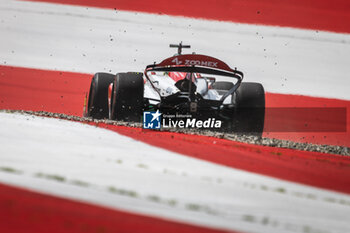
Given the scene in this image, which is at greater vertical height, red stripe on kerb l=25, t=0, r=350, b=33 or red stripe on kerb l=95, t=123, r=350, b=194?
red stripe on kerb l=25, t=0, r=350, b=33

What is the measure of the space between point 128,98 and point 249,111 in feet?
3.97

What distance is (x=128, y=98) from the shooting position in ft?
18.9

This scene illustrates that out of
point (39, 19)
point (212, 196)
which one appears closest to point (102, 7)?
point (39, 19)

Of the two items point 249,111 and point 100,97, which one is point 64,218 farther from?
point 100,97

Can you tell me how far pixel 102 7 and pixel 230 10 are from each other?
190cm

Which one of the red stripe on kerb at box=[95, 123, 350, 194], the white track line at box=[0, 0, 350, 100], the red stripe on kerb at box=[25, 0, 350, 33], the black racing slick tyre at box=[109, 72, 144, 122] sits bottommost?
the red stripe on kerb at box=[95, 123, 350, 194]

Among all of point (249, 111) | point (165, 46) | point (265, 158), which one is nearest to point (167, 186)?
point (265, 158)

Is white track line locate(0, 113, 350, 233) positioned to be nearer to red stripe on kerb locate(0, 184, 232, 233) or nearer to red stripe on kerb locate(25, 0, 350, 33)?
red stripe on kerb locate(0, 184, 232, 233)

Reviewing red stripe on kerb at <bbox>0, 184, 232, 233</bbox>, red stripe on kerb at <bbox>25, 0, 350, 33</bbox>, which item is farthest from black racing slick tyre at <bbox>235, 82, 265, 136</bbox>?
red stripe on kerb at <bbox>0, 184, 232, 233</bbox>

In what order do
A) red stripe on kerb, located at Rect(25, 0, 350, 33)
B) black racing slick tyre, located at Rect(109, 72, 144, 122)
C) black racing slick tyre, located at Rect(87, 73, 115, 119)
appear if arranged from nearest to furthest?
1. black racing slick tyre, located at Rect(109, 72, 144, 122)
2. black racing slick tyre, located at Rect(87, 73, 115, 119)
3. red stripe on kerb, located at Rect(25, 0, 350, 33)

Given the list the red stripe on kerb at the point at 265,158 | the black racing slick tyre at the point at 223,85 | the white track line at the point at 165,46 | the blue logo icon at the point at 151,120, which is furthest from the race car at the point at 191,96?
the white track line at the point at 165,46

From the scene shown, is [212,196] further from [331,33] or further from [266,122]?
[331,33]

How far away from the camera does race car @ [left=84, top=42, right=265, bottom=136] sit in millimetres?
5648

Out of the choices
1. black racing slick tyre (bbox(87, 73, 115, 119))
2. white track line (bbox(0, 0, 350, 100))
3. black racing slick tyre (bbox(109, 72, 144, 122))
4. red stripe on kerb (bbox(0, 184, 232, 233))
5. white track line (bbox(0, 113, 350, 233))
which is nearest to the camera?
red stripe on kerb (bbox(0, 184, 232, 233))
